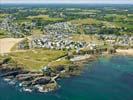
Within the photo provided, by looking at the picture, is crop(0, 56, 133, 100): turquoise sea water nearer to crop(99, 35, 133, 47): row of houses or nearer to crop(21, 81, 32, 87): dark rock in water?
crop(21, 81, 32, 87): dark rock in water

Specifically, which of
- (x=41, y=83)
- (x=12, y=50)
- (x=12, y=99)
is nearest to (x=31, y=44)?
(x=12, y=50)

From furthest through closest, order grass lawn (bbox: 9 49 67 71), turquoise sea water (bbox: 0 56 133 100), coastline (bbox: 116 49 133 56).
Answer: coastline (bbox: 116 49 133 56) < grass lawn (bbox: 9 49 67 71) < turquoise sea water (bbox: 0 56 133 100)

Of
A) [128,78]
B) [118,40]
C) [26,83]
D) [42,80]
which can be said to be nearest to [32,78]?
[42,80]

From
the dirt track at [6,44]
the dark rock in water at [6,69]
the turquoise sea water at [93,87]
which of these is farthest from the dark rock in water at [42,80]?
the dirt track at [6,44]

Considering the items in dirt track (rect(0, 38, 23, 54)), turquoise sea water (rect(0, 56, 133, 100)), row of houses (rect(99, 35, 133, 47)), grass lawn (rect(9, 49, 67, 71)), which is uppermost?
grass lawn (rect(9, 49, 67, 71))

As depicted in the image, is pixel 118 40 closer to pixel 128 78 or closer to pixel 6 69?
pixel 128 78

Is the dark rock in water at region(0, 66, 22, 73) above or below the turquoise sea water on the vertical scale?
above

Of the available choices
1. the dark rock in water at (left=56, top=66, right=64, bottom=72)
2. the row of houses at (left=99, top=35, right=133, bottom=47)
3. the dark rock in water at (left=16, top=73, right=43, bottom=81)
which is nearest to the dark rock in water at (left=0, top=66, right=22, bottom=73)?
the dark rock in water at (left=16, top=73, right=43, bottom=81)
